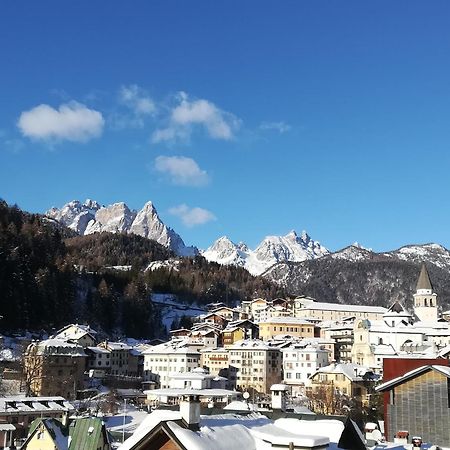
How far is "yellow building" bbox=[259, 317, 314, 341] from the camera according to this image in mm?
121500

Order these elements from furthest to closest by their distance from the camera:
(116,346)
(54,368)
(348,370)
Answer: (116,346), (348,370), (54,368)

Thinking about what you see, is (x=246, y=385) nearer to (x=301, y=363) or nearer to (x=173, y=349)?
(x=301, y=363)

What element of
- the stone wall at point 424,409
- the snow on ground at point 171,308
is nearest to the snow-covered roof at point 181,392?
the stone wall at point 424,409

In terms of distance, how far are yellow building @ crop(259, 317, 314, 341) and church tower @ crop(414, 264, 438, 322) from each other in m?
24.8

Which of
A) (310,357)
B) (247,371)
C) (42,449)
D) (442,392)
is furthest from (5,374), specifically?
(442,392)

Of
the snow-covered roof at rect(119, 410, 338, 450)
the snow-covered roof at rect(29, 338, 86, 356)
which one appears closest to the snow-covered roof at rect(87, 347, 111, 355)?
the snow-covered roof at rect(29, 338, 86, 356)

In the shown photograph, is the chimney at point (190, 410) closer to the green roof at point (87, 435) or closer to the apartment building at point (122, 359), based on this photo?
the green roof at point (87, 435)

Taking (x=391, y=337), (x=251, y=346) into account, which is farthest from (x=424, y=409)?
(x=391, y=337)

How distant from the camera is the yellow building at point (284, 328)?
399 feet

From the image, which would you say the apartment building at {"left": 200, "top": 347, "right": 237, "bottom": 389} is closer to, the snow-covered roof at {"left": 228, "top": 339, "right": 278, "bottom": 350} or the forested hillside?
the snow-covered roof at {"left": 228, "top": 339, "right": 278, "bottom": 350}

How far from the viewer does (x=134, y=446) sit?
1259 centimetres

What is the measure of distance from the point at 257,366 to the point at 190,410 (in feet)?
289

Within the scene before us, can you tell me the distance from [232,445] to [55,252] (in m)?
131

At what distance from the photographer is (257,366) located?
325ft
